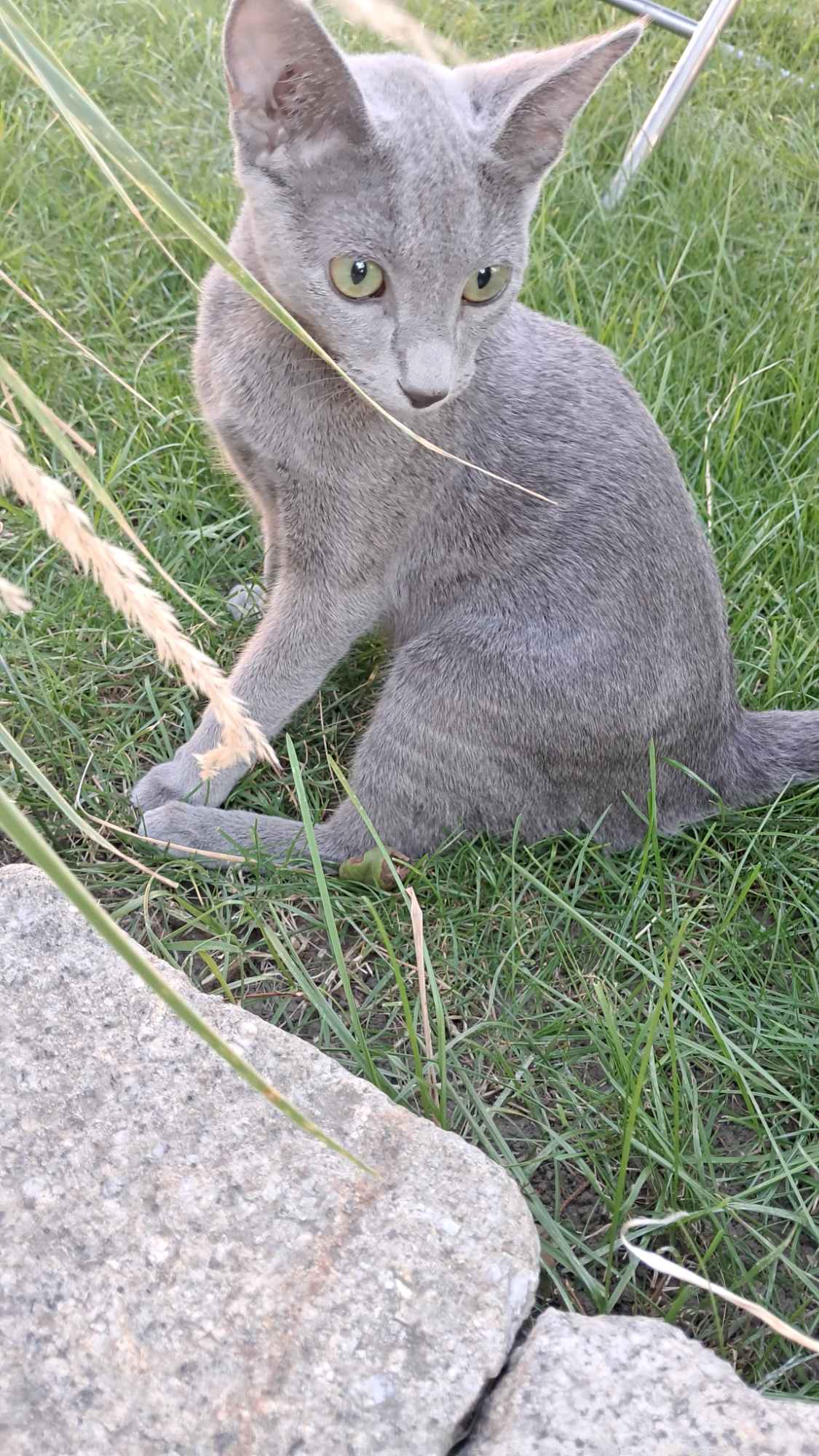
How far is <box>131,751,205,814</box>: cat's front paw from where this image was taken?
1.84 metres

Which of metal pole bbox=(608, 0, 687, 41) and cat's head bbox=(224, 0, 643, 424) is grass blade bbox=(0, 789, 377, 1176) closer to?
cat's head bbox=(224, 0, 643, 424)

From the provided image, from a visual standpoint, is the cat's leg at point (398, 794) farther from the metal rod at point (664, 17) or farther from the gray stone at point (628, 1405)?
the metal rod at point (664, 17)

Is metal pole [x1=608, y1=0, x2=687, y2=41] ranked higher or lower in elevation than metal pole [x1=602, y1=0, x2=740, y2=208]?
higher

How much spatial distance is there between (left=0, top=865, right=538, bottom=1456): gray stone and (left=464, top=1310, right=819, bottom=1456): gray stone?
35 millimetres

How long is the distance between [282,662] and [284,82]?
29.9 inches

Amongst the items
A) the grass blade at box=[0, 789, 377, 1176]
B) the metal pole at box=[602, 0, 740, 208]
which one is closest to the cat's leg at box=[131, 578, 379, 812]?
the grass blade at box=[0, 789, 377, 1176]

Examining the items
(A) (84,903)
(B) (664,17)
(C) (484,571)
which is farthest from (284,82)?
(B) (664,17)

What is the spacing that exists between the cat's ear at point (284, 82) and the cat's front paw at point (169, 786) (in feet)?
2.81

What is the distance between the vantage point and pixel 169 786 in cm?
185

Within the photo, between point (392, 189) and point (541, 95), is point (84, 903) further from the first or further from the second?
point (541, 95)

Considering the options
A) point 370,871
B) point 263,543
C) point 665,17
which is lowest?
point 370,871

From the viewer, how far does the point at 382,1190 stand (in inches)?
46.3

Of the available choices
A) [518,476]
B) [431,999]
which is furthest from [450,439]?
[431,999]

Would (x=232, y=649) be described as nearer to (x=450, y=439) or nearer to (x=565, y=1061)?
(x=450, y=439)
